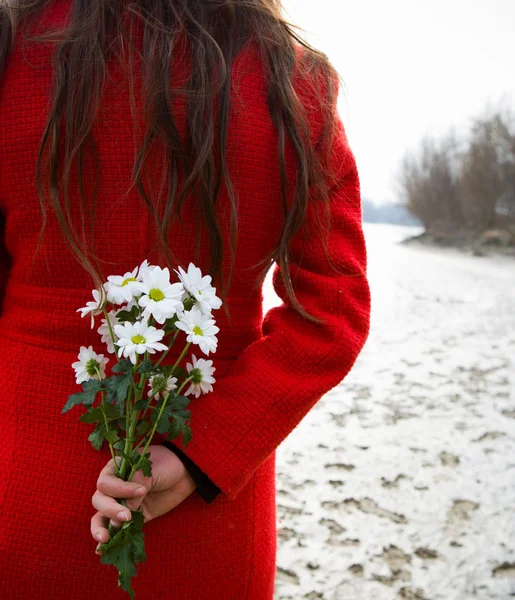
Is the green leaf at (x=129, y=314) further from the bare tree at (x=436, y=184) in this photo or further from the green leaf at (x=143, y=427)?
the bare tree at (x=436, y=184)

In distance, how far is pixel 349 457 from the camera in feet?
12.9

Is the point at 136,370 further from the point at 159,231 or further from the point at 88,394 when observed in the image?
the point at 159,231

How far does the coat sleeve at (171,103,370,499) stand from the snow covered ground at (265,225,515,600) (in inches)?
71.4

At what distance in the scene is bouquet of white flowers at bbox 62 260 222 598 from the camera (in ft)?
3.20

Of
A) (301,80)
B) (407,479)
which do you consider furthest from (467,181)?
(301,80)

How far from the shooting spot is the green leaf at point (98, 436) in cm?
105

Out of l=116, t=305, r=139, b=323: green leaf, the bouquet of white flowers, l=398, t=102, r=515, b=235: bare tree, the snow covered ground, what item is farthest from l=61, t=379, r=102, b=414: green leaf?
l=398, t=102, r=515, b=235: bare tree

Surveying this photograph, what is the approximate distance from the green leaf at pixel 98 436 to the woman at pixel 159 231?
0.04 meters

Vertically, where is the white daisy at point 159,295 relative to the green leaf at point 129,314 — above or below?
above

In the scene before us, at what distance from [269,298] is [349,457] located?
4.37m

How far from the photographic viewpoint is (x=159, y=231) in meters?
1.14

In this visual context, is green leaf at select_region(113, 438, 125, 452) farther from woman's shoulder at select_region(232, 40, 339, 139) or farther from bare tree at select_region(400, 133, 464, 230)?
bare tree at select_region(400, 133, 464, 230)

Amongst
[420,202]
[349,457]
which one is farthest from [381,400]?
[420,202]

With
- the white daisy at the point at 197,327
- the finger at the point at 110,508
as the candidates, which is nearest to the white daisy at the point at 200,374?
the white daisy at the point at 197,327
